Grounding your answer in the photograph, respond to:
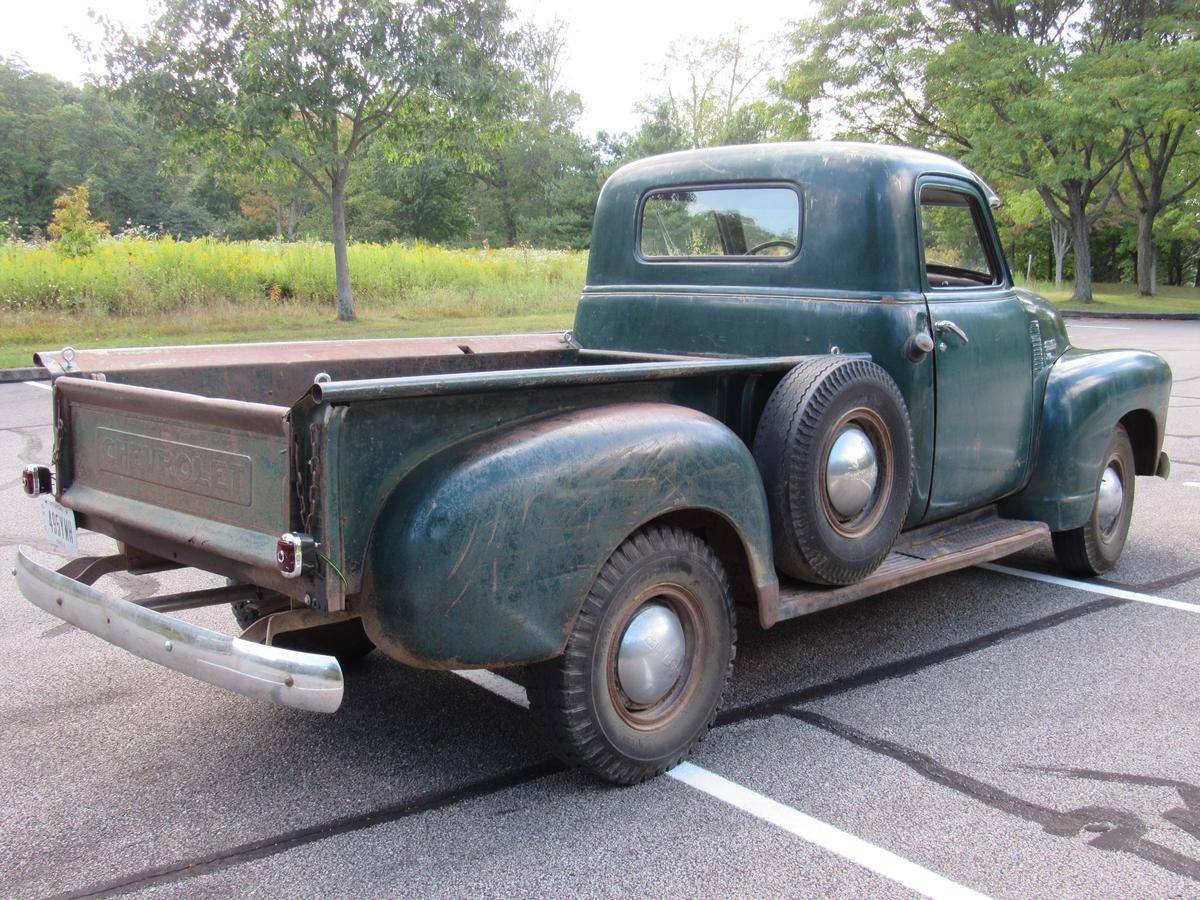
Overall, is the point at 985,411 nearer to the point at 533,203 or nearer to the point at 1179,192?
the point at 1179,192

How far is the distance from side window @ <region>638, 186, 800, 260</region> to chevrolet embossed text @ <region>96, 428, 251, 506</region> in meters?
2.46

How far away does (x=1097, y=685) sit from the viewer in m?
3.80

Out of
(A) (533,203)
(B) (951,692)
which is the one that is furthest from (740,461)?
(A) (533,203)

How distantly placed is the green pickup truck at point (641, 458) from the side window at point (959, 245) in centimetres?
2

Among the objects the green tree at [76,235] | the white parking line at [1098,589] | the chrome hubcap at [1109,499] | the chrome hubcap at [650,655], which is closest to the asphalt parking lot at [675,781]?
the chrome hubcap at [650,655]

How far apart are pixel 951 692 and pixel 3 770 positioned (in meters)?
3.14

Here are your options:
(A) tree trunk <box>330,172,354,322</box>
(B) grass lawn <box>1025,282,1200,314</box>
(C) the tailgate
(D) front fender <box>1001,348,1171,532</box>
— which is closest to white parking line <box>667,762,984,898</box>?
(C) the tailgate

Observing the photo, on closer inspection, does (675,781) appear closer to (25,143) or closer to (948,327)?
(948,327)

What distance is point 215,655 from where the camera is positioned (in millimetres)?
2494

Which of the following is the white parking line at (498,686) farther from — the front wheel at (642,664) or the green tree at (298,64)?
the green tree at (298,64)

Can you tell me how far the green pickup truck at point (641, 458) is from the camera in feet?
8.41

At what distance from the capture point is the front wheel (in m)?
2.81

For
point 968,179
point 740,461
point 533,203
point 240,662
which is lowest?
point 240,662

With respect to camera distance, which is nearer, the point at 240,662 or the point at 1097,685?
the point at 240,662
